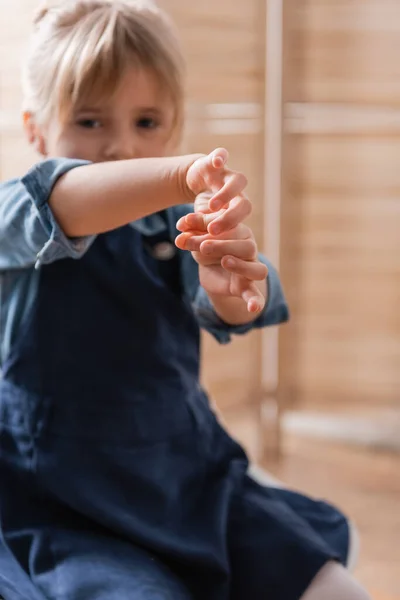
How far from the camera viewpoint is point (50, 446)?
0.92 meters

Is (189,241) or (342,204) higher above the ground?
(342,204)

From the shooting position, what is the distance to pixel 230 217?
2.34 ft

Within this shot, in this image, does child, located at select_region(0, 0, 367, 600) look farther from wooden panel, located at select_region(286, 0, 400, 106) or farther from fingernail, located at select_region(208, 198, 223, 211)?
wooden panel, located at select_region(286, 0, 400, 106)

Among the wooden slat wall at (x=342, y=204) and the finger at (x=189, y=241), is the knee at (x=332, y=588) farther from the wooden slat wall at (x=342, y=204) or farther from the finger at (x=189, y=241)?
the wooden slat wall at (x=342, y=204)

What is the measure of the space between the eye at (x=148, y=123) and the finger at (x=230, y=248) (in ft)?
0.80

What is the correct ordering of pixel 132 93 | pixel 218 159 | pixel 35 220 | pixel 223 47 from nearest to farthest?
pixel 218 159 → pixel 35 220 → pixel 132 93 → pixel 223 47

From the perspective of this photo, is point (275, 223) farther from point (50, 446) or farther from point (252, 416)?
point (50, 446)

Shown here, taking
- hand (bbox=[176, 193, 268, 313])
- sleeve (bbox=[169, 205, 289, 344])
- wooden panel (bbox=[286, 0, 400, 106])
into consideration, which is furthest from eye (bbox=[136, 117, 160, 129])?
wooden panel (bbox=[286, 0, 400, 106])

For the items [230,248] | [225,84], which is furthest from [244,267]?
[225,84]

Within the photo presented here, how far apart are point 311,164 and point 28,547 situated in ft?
3.73

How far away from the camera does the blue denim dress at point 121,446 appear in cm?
90

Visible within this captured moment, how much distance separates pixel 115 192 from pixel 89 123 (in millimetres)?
179

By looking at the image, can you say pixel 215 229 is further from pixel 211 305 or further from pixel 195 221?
pixel 211 305

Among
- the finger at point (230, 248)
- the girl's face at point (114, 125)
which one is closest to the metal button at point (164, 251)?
the girl's face at point (114, 125)
